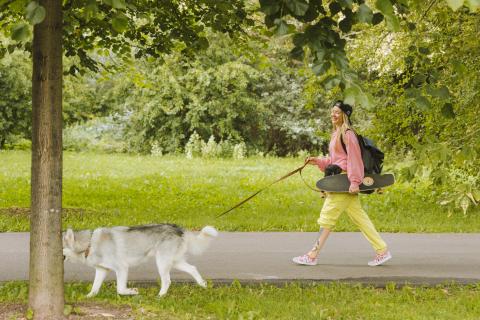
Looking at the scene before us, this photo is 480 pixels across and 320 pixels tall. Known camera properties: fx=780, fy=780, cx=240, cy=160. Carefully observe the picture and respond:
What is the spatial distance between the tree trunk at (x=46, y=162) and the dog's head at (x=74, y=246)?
941mm

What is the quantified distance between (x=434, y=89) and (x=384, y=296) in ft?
8.54

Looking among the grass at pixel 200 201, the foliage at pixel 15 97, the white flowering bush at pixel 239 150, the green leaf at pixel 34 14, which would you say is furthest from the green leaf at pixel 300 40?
the foliage at pixel 15 97

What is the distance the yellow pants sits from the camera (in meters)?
8.36

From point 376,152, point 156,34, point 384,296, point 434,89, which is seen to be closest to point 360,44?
point 156,34

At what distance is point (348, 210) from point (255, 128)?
69.0 feet

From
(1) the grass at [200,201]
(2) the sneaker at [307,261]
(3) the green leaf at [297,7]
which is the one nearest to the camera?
(3) the green leaf at [297,7]

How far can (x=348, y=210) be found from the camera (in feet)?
27.7

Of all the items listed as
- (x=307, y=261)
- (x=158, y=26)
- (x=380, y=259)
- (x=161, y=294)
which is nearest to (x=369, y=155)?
(x=380, y=259)

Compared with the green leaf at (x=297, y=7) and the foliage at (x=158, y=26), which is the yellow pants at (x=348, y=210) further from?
the green leaf at (x=297, y=7)

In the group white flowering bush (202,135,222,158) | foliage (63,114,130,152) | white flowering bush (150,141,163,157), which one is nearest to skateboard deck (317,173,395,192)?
white flowering bush (202,135,222,158)

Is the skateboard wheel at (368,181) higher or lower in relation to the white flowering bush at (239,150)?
higher

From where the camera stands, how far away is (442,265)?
28.7 ft

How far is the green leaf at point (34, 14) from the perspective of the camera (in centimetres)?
386

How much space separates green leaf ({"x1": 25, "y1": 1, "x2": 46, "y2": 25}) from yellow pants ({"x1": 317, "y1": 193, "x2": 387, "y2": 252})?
5.04 metres
